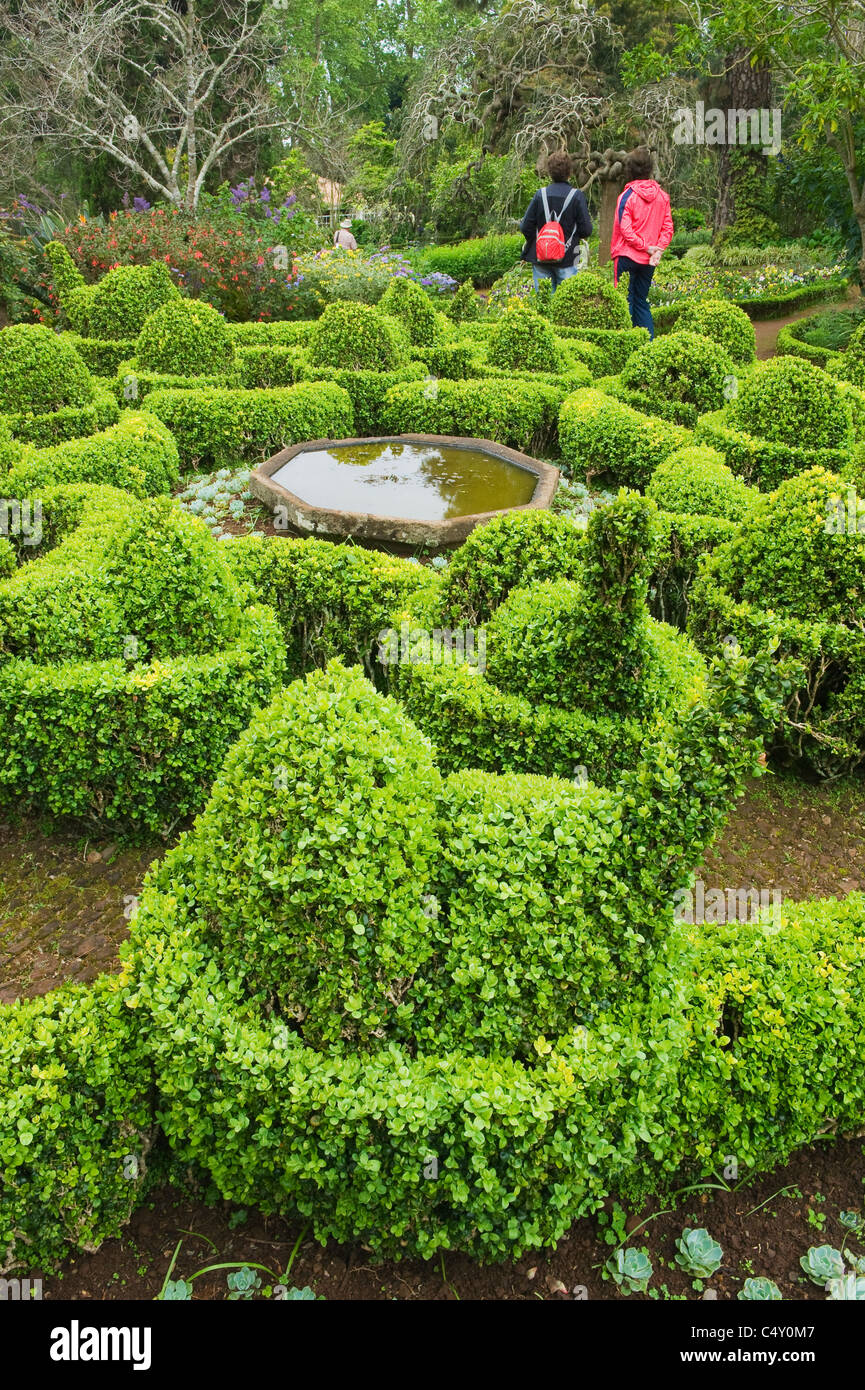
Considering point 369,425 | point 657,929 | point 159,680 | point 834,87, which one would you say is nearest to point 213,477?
point 369,425

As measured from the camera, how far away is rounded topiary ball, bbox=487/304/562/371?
10922mm

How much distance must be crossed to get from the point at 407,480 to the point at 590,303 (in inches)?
231


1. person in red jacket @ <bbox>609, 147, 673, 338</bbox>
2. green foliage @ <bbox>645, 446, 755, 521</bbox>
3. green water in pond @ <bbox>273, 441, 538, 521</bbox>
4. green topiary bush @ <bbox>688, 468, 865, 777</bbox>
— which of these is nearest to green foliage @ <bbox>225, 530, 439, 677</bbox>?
green water in pond @ <bbox>273, 441, 538, 521</bbox>

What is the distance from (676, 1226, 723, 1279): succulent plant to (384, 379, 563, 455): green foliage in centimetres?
810

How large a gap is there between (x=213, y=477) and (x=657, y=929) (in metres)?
7.85

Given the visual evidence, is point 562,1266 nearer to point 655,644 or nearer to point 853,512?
point 655,644

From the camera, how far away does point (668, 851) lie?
2.87 metres

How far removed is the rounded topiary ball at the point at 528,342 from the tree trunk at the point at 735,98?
36.5 ft

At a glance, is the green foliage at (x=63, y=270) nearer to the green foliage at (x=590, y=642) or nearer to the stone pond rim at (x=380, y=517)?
the stone pond rim at (x=380, y=517)

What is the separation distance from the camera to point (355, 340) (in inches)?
413

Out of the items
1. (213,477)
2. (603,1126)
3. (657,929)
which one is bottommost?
(603,1126)

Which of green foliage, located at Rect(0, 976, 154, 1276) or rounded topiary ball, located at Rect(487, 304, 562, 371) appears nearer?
green foliage, located at Rect(0, 976, 154, 1276)

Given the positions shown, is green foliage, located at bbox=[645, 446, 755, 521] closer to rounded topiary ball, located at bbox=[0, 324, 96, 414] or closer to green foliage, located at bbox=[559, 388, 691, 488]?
green foliage, located at bbox=[559, 388, 691, 488]

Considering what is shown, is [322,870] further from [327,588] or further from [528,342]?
[528,342]
